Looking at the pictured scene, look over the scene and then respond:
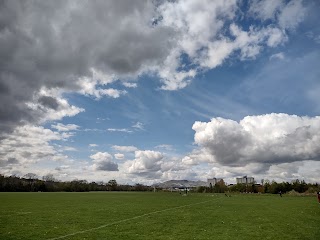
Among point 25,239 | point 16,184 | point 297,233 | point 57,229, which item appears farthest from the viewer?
point 16,184

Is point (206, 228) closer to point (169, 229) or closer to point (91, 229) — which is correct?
point (169, 229)

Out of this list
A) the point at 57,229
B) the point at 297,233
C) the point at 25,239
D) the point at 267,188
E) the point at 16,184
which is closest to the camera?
the point at 25,239

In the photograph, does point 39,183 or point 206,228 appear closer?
point 206,228

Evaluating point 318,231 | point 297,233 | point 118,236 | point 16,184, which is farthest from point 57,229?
point 16,184

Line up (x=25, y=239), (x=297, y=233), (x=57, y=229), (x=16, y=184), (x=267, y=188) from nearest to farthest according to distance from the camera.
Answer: (x=25, y=239) < (x=297, y=233) < (x=57, y=229) < (x=16, y=184) < (x=267, y=188)

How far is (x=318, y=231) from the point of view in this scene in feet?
67.4

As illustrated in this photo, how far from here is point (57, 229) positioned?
70.3 ft

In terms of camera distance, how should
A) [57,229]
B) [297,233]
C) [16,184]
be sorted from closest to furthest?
[297,233] → [57,229] → [16,184]

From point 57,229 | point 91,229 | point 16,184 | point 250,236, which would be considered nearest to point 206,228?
point 250,236

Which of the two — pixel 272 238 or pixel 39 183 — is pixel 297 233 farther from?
pixel 39 183

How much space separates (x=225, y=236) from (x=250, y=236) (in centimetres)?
145

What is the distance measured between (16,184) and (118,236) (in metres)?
156

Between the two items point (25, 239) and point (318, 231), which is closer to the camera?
point (25, 239)

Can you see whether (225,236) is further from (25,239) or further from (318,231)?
(25,239)
